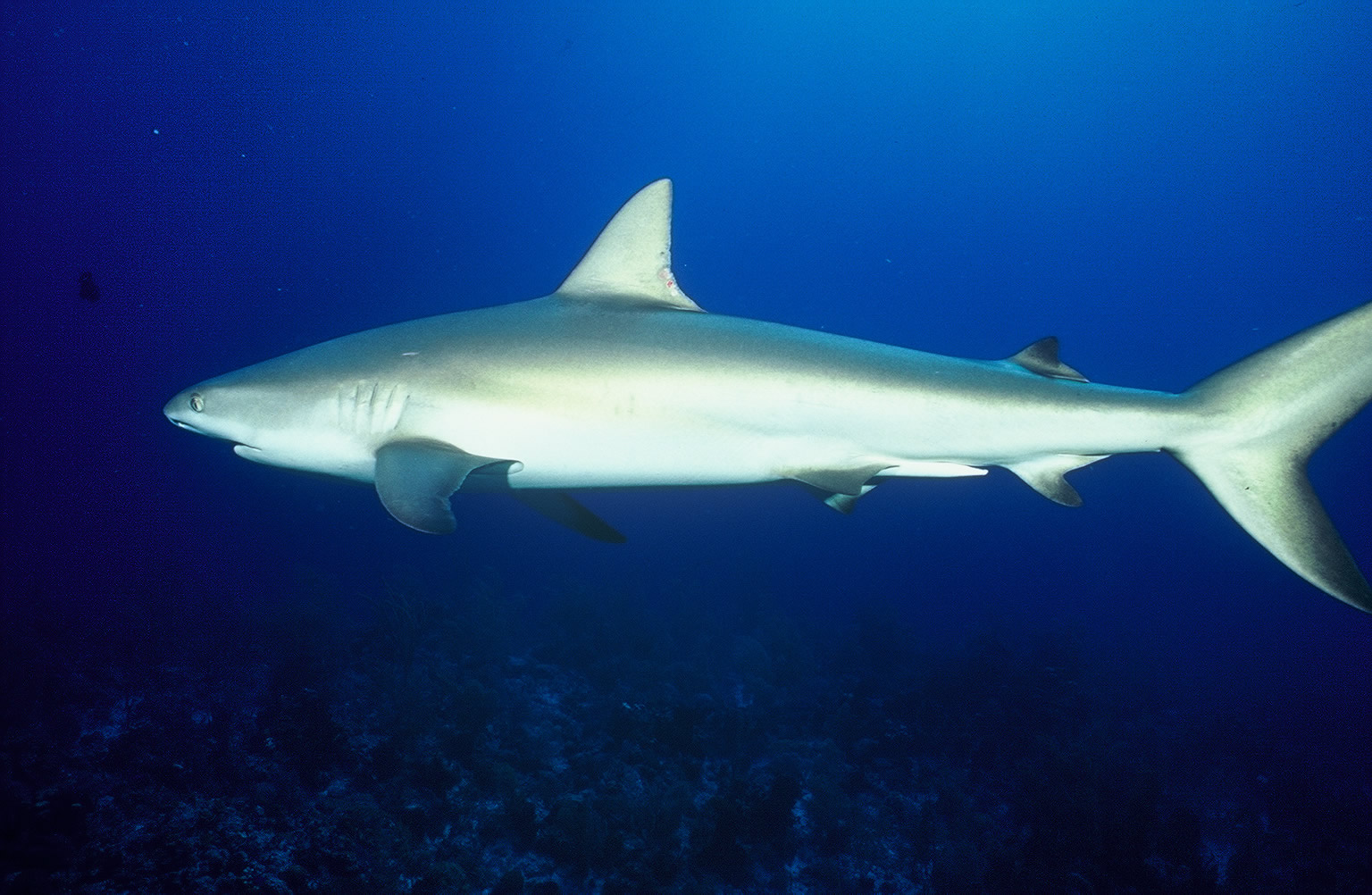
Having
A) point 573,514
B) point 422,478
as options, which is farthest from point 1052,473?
point 422,478

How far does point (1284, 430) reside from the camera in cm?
330

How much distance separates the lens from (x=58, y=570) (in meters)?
24.4

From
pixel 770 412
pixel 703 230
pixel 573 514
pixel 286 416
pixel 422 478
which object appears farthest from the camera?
pixel 703 230

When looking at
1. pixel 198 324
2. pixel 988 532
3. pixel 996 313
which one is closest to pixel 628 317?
pixel 988 532

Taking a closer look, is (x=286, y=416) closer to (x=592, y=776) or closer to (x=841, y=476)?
(x=841, y=476)

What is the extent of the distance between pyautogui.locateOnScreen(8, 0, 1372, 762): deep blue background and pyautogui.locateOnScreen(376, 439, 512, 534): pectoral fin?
1222cm

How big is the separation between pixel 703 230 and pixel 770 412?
9964 cm

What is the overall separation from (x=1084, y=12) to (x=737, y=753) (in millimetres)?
71097

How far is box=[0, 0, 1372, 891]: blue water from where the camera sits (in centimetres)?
2366

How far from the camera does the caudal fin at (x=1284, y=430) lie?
3.07m

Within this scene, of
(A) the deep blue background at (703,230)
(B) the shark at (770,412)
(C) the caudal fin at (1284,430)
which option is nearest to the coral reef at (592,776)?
(B) the shark at (770,412)

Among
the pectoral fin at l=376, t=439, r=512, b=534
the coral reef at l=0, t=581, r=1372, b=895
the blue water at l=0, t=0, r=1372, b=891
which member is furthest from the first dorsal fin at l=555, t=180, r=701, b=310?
the blue water at l=0, t=0, r=1372, b=891

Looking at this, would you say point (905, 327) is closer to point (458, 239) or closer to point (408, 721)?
point (458, 239)

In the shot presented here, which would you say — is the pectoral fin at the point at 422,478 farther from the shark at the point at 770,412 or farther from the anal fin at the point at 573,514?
the anal fin at the point at 573,514
